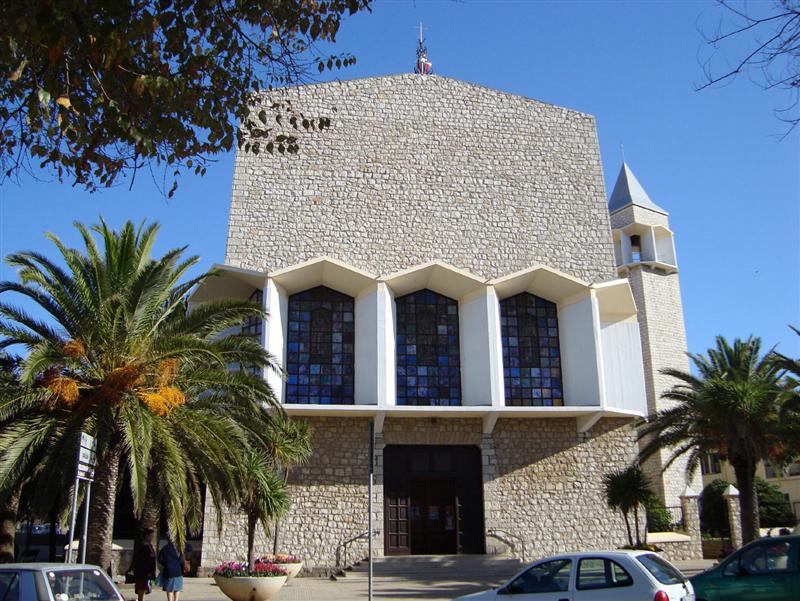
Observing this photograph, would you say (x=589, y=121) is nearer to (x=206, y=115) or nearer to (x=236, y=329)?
(x=236, y=329)

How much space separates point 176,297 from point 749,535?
14571 millimetres

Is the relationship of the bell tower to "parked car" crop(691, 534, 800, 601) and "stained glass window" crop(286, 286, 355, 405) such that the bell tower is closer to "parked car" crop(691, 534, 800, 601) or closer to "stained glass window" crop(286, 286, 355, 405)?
"stained glass window" crop(286, 286, 355, 405)

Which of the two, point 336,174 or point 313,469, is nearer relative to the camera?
point 313,469

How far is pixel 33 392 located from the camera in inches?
463

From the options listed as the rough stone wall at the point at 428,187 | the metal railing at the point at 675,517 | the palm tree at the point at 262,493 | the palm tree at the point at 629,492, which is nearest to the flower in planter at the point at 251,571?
the palm tree at the point at 262,493

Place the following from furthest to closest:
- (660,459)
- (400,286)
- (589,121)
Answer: (660,459) → (589,121) → (400,286)

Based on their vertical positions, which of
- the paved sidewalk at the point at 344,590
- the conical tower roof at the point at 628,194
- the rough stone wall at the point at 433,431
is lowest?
the paved sidewalk at the point at 344,590

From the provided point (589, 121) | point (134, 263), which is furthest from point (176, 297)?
point (589, 121)

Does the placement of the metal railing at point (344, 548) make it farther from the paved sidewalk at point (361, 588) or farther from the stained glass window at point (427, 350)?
the stained glass window at point (427, 350)

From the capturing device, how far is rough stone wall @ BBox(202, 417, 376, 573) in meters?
18.9

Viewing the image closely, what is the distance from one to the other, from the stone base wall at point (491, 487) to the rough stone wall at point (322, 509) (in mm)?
26

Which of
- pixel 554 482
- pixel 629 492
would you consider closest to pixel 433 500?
pixel 554 482

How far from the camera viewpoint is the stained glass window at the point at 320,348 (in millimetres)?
20172

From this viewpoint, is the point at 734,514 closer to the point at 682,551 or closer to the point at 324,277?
the point at 682,551
